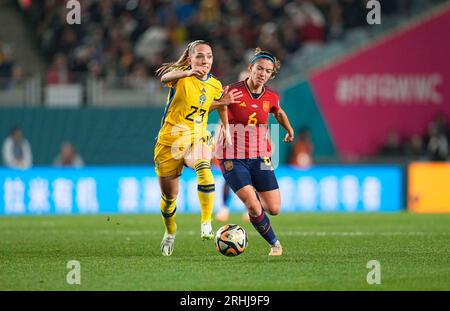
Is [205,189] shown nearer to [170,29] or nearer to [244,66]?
[244,66]

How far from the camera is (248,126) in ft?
39.6

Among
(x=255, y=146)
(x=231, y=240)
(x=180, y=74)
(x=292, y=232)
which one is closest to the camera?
(x=231, y=240)

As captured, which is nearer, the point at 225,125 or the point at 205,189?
the point at 205,189

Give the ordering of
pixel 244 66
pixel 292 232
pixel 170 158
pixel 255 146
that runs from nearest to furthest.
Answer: pixel 170 158 → pixel 255 146 → pixel 292 232 → pixel 244 66

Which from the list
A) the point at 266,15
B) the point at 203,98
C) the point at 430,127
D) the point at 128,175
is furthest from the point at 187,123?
the point at 266,15

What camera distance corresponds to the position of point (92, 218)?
19.8 meters

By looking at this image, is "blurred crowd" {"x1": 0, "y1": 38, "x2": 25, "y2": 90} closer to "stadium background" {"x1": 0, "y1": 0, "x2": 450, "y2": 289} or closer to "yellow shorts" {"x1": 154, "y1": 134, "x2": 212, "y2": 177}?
"stadium background" {"x1": 0, "y1": 0, "x2": 450, "y2": 289}

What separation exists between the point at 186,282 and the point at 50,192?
1296 cm

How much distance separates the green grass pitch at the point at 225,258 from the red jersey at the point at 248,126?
3.70 feet

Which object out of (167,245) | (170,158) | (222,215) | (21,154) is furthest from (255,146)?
(21,154)

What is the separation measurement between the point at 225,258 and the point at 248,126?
1490mm

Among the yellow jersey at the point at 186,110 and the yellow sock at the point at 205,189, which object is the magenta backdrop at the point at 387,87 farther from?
the yellow sock at the point at 205,189

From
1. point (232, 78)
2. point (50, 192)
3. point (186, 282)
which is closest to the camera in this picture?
point (186, 282)
